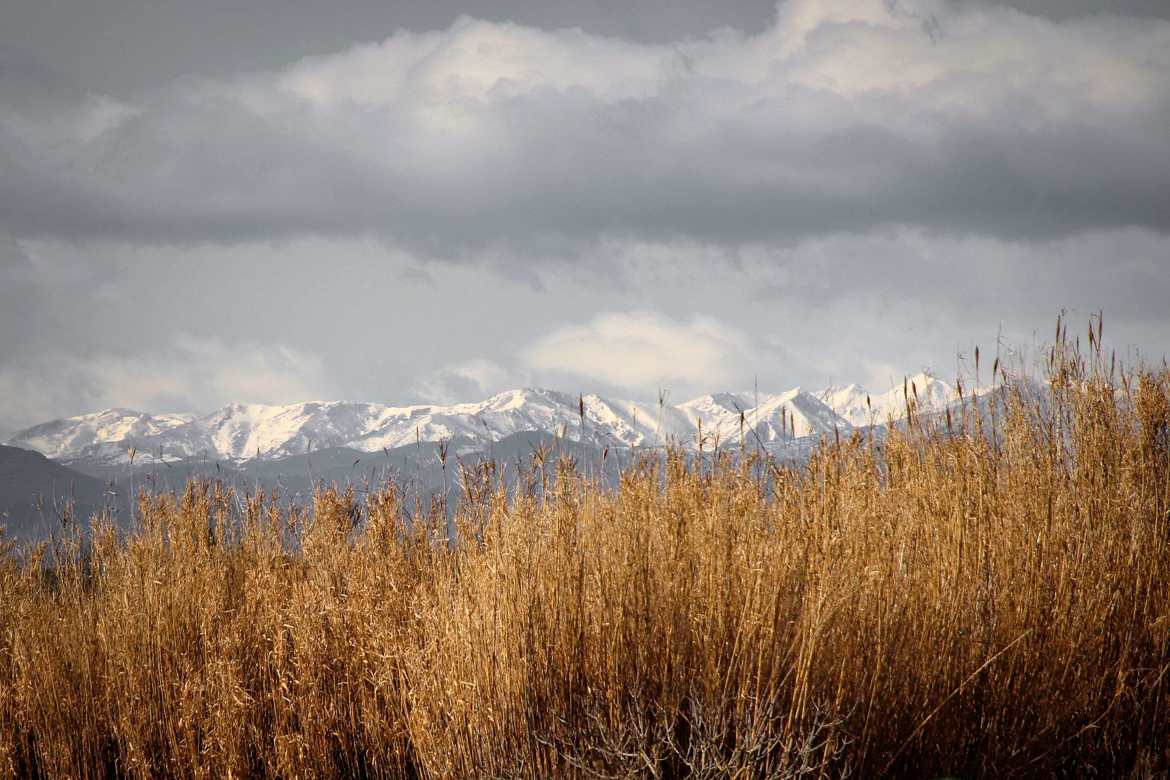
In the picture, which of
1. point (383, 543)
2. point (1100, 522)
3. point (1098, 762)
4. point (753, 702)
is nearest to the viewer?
point (753, 702)

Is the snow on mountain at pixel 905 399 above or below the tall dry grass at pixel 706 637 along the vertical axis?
above

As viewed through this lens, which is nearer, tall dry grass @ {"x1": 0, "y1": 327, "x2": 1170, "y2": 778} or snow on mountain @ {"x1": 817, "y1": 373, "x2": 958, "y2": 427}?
tall dry grass @ {"x1": 0, "y1": 327, "x2": 1170, "y2": 778}

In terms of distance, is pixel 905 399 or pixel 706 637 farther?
pixel 905 399

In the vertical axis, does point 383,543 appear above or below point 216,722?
above

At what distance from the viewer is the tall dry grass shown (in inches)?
159

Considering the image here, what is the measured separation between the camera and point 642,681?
4.24 meters

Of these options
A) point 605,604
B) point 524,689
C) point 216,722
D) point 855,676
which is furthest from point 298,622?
point 855,676

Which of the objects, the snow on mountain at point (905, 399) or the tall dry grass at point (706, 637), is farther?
the snow on mountain at point (905, 399)

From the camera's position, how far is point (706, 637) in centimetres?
385

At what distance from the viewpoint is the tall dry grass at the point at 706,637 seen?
13.3 feet

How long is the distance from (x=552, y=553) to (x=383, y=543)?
11.0ft

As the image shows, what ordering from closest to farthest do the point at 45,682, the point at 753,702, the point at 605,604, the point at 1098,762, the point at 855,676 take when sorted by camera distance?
the point at 753,702 < the point at 855,676 < the point at 605,604 < the point at 1098,762 < the point at 45,682

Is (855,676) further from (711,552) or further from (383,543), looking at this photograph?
(383,543)

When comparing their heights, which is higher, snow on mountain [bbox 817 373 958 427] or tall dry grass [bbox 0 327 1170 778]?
snow on mountain [bbox 817 373 958 427]
